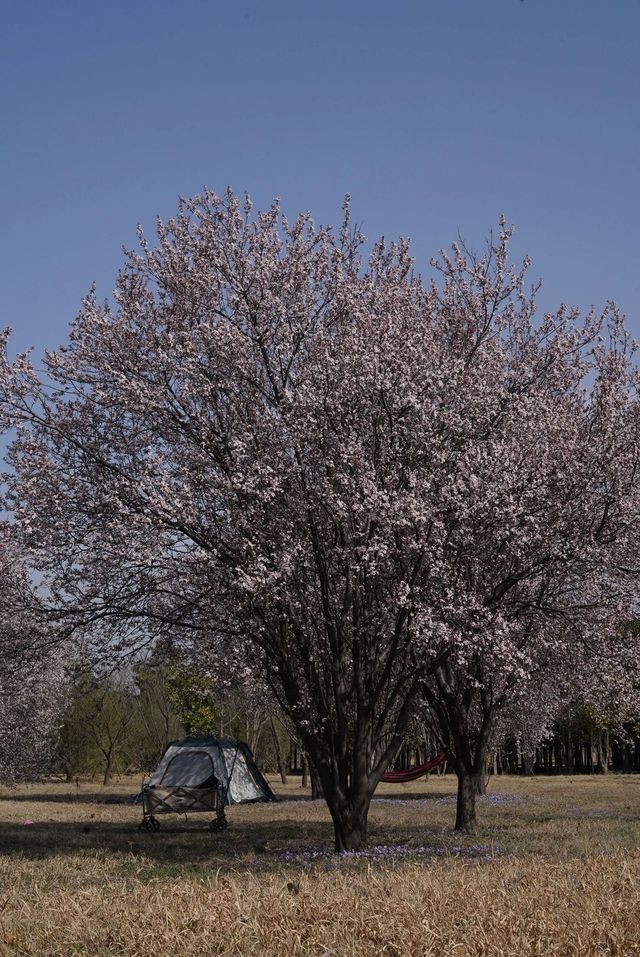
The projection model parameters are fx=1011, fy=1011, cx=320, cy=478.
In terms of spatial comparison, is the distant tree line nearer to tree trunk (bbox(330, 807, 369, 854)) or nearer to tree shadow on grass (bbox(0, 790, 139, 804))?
tree shadow on grass (bbox(0, 790, 139, 804))

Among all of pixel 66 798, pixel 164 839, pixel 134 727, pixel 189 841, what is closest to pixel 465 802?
pixel 189 841

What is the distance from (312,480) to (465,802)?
8.61m

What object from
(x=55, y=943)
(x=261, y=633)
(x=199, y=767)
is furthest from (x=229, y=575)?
(x=199, y=767)

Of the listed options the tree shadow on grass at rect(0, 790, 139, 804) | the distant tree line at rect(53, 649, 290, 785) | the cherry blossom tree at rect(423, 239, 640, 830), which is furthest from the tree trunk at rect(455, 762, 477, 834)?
the distant tree line at rect(53, 649, 290, 785)

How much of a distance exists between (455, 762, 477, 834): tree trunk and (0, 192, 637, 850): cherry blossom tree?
444 cm

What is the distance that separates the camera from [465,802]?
19.5 m

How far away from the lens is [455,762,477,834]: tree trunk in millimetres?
19172

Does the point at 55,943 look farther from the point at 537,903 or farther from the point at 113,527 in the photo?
the point at 113,527

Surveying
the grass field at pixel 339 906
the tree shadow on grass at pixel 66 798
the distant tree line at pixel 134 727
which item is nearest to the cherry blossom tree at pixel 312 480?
the grass field at pixel 339 906

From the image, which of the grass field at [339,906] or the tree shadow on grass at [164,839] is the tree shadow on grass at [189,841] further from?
the grass field at [339,906]

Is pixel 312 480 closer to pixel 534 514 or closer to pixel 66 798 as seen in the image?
pixel 534 514

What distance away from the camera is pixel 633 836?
1440 cm

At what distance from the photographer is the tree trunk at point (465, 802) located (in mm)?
19172

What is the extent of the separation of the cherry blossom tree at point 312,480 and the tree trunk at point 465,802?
4.44 metres
